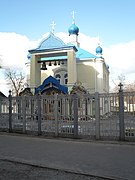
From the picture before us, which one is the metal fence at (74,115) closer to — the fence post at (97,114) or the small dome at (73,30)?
the fence post at (97,114)

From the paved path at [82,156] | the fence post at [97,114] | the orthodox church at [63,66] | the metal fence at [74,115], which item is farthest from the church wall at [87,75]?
the paved path at [82,156]

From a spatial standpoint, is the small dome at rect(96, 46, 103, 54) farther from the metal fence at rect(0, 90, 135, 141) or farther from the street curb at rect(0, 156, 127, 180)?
the street curb at rect(0, 156, 127, 180)

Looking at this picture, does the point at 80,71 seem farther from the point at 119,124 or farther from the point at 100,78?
the point at 119,124

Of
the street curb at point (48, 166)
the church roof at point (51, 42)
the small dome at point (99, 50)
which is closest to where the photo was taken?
the street curb at point (48, 166)

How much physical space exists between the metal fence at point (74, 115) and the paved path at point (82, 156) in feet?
2.59

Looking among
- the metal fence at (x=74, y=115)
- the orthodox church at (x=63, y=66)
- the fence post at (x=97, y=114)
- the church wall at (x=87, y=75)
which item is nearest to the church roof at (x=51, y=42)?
the orthodox church at (x=63, y=66)

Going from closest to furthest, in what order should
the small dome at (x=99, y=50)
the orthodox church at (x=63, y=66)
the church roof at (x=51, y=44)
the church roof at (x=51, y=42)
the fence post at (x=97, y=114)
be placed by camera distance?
1. the fence post at (x=97, y=114)
2. the orthodox church at (x=63, y=66)
3. the church roof at (x=51, y=44)
4. the church roof at (x=51, y=42)
5. the small dome at (x=99, y=50)

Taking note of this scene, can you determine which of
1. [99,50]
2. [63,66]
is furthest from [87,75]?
[99,50]

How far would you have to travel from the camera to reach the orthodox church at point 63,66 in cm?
2968

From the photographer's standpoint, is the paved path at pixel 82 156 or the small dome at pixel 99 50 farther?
the small dome at pixel 99 50

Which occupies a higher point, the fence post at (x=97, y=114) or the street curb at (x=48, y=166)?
the fence post at (x=97, y=114)

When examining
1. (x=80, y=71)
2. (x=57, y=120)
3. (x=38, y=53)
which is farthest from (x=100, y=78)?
(x=57, y=120)

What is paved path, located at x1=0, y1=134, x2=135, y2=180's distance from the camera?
6.75m

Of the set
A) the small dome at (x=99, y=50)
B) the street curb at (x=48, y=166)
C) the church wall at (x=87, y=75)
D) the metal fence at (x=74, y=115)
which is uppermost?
the small dome at (x=99, y=50)
